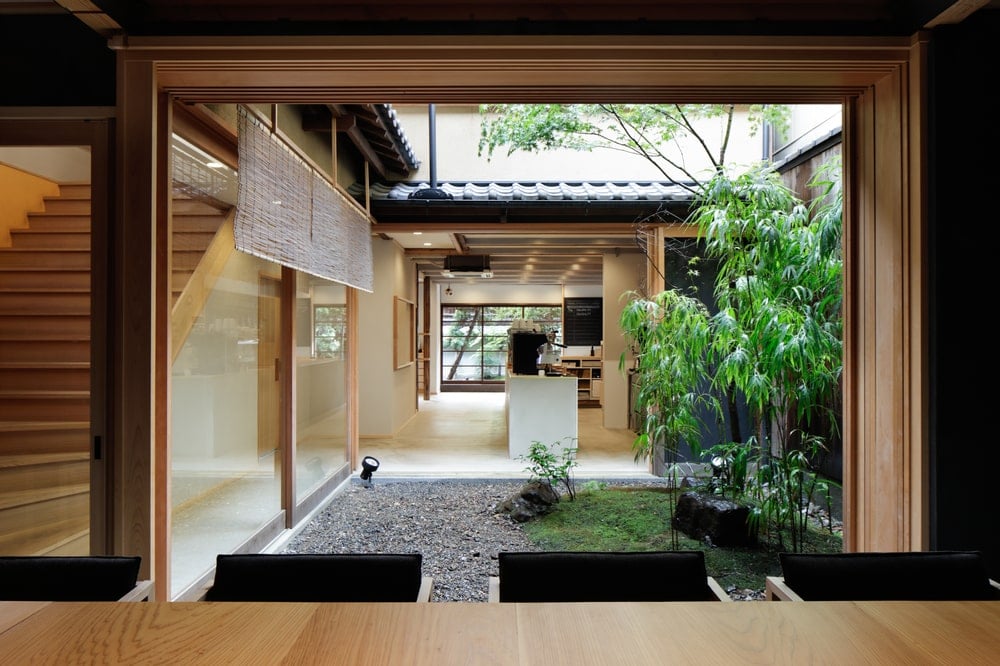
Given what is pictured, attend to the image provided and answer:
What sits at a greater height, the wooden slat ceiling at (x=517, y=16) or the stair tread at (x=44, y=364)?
the wooden slat ceiling at (x=517, y=16)

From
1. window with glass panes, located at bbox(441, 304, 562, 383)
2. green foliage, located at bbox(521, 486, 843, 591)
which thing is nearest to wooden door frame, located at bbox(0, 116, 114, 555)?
green foliage, located at bbox(521, 486, 843, 591)

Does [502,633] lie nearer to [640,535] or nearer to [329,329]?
[640,535]

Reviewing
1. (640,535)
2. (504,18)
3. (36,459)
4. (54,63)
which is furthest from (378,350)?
(504,18)

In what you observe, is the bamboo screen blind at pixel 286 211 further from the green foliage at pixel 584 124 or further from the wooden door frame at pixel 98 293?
the green foliage at pixel 584 124

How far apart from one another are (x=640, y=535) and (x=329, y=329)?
2735 millimetres

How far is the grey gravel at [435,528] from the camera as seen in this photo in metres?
3.03

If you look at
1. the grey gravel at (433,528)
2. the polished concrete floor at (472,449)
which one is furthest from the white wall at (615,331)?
the grey gravel at (433,528)

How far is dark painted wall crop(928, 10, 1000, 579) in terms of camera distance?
181cm

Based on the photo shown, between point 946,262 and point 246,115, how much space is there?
110 inches

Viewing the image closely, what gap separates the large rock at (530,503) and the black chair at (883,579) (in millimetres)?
2765

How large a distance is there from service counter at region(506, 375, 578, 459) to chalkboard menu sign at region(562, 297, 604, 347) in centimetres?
554

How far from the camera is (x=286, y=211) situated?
2.89 metres

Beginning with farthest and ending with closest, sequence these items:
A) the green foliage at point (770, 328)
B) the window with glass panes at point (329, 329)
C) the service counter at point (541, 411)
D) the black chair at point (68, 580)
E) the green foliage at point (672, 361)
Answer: the service counter at point (541, 411), the window with glass panes at point (329, 329), the green foliage at point (672, 361), the green foliage at point (770, 328), the black chair at point (68, 580)

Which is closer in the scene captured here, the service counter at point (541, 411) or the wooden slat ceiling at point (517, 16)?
the wooden slat ceiling at point (517, 16)
